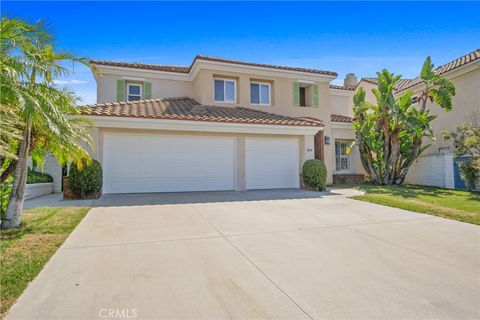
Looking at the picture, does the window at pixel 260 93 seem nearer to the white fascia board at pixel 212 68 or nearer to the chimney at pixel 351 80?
the white fascia board at pixel 212 68

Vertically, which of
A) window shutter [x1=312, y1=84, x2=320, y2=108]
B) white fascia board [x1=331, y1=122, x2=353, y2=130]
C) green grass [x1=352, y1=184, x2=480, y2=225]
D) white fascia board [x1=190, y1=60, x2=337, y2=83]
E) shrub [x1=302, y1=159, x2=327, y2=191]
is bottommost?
green grass [x1=352, y1=184, x2=480, y2=225]

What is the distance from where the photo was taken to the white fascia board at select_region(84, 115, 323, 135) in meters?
11.4

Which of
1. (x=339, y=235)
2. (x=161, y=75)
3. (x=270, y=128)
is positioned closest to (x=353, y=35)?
(x=270, y=128)

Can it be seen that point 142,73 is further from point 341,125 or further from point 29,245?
point 29,245

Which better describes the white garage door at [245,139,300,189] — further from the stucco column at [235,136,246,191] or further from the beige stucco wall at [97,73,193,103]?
the beige stucco wall at [97,73,193,103]

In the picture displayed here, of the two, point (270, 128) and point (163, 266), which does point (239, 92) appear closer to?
point (270, 128)

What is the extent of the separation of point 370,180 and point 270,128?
27.7 feet

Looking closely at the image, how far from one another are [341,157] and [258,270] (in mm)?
16161

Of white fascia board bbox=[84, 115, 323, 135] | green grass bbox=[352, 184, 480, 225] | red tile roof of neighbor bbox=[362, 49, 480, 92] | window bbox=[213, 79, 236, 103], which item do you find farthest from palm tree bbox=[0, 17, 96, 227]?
red tile roof of neighbor bbox=[362, 49, 480, 92]

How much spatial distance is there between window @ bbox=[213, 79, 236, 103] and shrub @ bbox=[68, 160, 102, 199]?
799 cm

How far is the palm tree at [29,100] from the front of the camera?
5.10 m

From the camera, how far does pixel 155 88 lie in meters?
17.1

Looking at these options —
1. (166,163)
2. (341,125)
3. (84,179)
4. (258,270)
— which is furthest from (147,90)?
(258,270)

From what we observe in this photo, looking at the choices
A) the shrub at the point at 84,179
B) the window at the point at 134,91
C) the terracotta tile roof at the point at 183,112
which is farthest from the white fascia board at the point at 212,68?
the shrub at the point at 84,179
